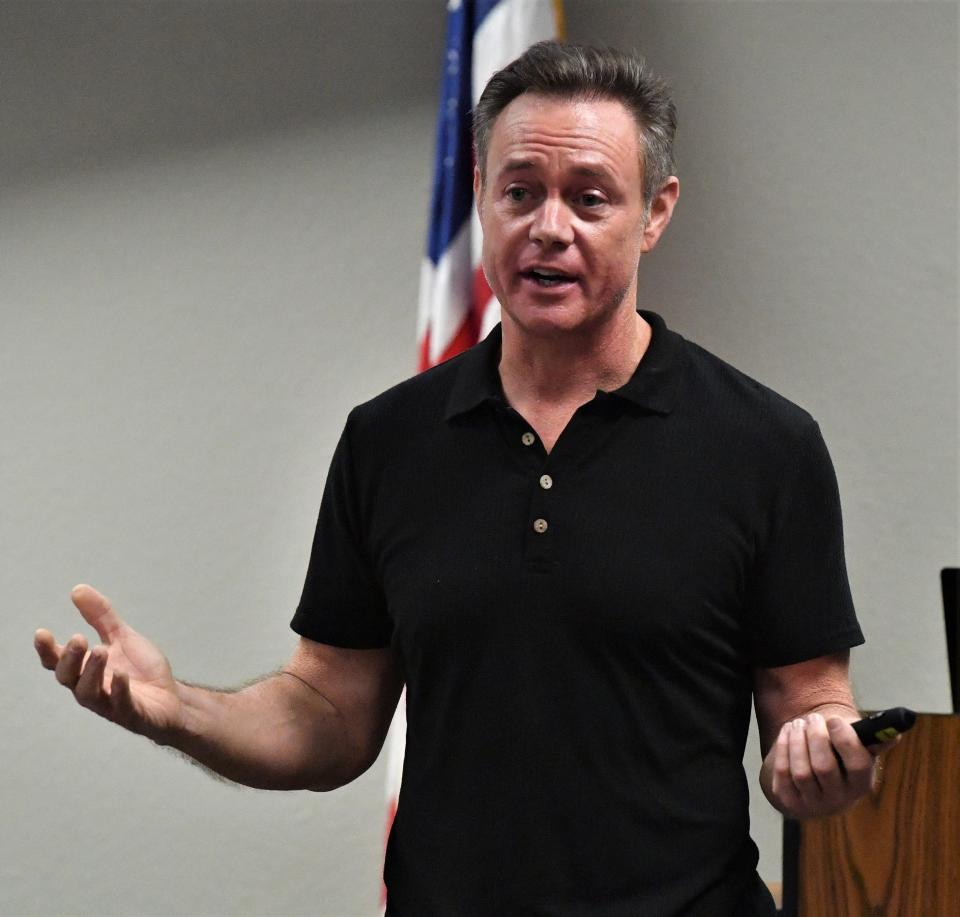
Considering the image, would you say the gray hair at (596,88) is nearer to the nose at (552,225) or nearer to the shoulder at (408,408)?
the nose at (552,225)

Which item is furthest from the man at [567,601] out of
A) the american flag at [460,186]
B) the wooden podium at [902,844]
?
the american flag at [460,186]

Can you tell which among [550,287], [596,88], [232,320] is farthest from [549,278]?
[232,320]

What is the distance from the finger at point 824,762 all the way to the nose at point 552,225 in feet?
1.76

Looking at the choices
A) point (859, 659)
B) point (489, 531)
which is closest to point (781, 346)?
point (859, 659)

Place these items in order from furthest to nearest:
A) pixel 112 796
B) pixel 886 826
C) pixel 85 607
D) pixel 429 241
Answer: pixel 112 796 → pixel 429 241 → pixel 886 826 → pixel 85 607

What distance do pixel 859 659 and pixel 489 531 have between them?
135 cm

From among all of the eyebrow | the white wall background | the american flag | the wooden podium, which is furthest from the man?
the white wall background

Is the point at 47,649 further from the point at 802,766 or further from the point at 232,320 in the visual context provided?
the point at 232,320

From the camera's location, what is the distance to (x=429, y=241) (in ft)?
7.78

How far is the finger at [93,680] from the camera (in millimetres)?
1182

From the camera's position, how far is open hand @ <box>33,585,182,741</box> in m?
1.18

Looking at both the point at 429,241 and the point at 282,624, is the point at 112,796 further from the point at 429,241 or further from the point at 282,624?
the point at 429,241

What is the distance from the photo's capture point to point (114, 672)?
1212mm

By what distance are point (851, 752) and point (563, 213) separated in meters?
0.60
